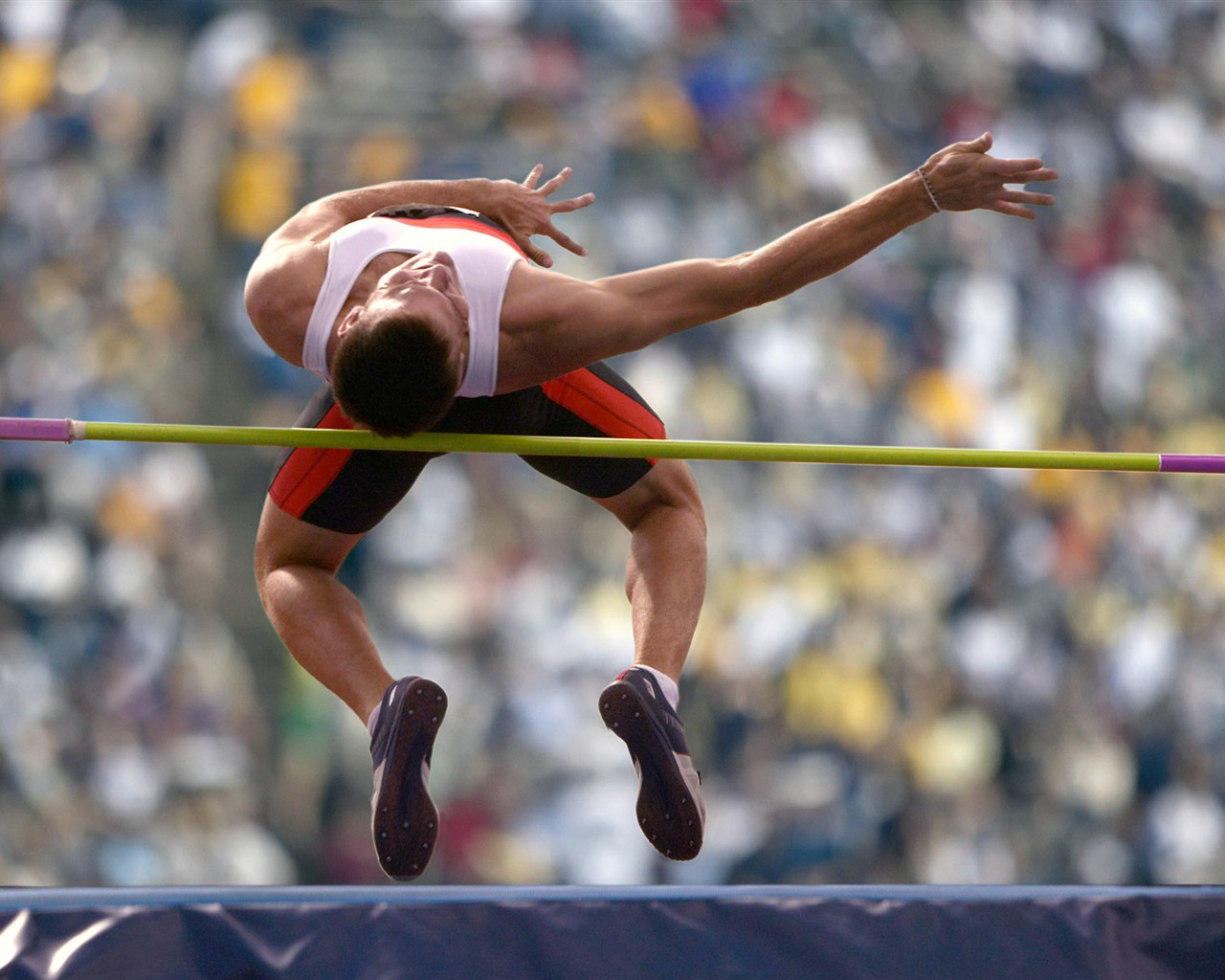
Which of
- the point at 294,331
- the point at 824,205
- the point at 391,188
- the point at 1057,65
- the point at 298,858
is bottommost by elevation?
the point at 298,858

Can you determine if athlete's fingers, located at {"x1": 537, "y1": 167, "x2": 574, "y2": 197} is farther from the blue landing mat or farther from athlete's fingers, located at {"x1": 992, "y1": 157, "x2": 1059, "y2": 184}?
the blue landing mat

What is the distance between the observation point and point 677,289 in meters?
2.37

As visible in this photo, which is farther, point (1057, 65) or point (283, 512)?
point (1057, 65)

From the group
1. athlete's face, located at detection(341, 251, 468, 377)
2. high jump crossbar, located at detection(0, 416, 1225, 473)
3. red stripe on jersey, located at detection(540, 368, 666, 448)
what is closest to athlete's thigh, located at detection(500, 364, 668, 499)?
red stripe on jersey, located at detection(540, 368, 666, 448)

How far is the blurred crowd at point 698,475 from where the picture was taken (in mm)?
5062

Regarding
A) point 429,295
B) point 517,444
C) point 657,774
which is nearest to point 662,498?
point 517,444

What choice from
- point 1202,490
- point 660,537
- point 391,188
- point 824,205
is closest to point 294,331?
point 391,188

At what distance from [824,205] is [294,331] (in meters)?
4.24

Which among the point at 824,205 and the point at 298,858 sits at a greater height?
the point at 824,205

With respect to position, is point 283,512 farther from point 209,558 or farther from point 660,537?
point 209,558

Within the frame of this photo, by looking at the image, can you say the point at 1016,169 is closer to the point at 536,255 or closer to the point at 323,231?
the point at 536,255

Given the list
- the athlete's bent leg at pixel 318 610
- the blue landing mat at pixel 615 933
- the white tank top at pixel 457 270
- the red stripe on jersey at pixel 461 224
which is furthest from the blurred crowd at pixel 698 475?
the white tank top at pixel 457 270

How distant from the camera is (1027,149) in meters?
6.49

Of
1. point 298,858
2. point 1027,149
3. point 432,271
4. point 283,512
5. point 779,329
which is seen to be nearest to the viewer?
point 432,271
